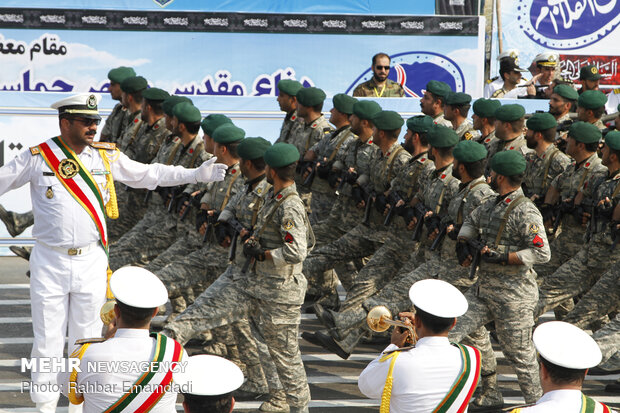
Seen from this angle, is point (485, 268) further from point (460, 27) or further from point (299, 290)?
point (460, 27)

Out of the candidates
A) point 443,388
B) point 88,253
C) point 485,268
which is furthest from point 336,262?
point 443,388

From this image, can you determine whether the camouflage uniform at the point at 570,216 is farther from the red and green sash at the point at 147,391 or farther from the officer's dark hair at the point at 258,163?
the red and green sash at the point at 147,391

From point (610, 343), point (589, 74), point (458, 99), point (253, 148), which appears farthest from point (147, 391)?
point (589, 74)

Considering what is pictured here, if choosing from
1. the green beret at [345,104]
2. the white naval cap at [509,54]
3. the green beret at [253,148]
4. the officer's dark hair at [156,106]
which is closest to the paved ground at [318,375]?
the green beret at [253,148]

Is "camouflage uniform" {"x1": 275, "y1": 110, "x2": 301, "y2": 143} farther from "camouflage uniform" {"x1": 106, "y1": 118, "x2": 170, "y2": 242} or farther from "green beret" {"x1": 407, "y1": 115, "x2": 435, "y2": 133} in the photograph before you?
"green beret" {"x1": 407, "y1": 115, "x2": 435, "y2": 133}

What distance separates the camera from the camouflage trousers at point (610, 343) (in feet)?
27.6

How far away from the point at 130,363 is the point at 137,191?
684cm

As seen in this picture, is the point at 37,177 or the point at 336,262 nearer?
the point at 37,177

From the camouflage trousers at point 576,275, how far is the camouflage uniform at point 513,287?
1.40m

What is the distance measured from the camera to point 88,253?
7379 millimetres

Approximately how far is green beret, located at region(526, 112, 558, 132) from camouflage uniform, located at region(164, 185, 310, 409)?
362 centimetres

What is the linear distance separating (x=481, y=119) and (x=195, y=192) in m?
3.66

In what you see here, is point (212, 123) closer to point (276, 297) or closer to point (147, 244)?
point (147, 244)

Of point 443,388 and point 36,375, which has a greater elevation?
point 443,388
